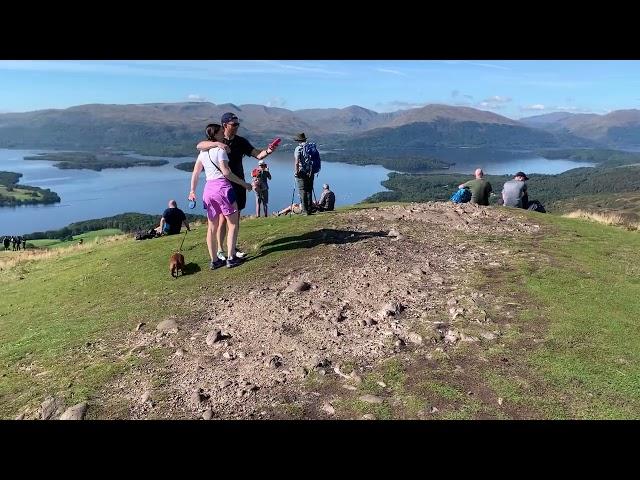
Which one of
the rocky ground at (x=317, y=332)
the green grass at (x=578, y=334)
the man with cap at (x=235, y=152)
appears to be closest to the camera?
the green grass at (x=578, y=334)

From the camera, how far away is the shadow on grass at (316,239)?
36.5 ft

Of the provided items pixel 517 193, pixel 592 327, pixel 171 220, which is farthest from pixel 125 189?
pixel 592 327

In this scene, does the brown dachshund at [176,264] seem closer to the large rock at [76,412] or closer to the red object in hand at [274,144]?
the red object in hand at [274,144]

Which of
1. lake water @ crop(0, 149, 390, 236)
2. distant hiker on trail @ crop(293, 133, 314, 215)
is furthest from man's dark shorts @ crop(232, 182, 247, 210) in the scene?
lake water @ crop(0, 149, 390, 236)

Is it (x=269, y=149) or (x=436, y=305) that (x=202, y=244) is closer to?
(x=269, y=149)

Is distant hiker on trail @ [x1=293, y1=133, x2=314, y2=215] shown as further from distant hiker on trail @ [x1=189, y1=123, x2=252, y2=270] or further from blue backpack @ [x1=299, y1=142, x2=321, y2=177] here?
distant hiker on trail @ [x1=189, y1=123, x2=252, y2=270]

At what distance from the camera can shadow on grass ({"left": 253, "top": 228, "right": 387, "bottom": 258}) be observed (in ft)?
36.5

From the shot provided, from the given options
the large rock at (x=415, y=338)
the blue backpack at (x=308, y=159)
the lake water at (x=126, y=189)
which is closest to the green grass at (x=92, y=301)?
the blue backpack at (x=308, y=159)

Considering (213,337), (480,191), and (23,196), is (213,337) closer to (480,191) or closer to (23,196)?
(480,191)

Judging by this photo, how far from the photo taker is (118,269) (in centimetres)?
1192

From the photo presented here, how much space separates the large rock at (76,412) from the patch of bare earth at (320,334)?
0.57ft

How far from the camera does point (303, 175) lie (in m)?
14.7

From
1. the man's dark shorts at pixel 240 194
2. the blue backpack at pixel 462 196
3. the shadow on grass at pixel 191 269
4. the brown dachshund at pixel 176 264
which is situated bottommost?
the shadow on grass at pixel 191 269
